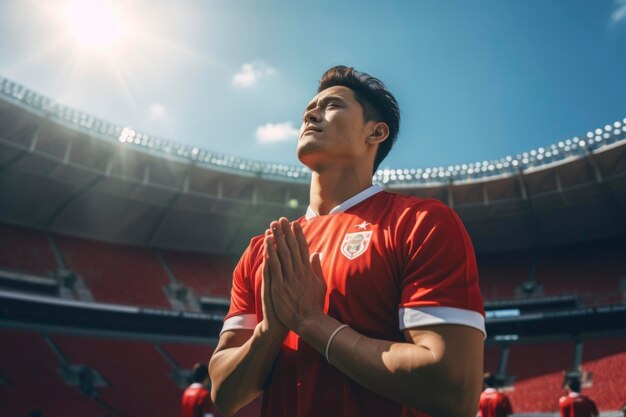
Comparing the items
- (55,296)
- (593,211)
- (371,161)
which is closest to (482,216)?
(593,211)

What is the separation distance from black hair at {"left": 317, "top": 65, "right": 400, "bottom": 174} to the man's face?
0.06 m

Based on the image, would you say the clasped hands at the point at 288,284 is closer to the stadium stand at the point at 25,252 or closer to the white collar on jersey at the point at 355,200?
the white collar on jersey at the point at 355,200

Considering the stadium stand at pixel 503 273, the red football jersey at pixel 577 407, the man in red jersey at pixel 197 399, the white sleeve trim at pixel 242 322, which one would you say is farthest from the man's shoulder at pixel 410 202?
the stadium stand at pixel 503 273

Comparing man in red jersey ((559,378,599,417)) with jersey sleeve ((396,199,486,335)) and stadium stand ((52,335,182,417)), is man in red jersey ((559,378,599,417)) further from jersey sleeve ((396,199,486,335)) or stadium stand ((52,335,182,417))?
stadium stand ((52,335,182,417))

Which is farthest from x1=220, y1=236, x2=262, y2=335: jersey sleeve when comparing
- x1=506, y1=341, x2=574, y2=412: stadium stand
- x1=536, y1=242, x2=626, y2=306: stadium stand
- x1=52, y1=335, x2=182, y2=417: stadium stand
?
x1=536, y1=242, x2=626, y2=306: stadium stand

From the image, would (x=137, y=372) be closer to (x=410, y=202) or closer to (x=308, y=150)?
(x=308, y=150)

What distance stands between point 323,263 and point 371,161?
2.00 ft

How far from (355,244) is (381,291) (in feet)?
0.72

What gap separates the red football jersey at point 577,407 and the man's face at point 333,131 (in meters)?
8.30

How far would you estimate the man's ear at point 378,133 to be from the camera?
2.12m

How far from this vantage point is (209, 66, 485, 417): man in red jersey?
1.38 metres

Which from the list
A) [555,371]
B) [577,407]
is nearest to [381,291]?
[577,407]

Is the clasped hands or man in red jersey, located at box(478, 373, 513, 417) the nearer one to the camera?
the clasped hands

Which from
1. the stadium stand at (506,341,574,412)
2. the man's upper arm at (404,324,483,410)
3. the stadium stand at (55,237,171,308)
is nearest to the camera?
the man's upper arm at (404,324,483,410)
